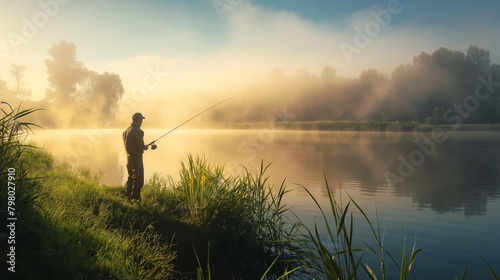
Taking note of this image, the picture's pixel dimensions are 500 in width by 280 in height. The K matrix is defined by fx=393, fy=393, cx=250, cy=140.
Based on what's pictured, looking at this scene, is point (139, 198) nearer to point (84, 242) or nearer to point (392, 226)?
point (84, 242)

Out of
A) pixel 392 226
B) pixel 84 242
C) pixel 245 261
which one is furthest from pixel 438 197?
pixel 84 242

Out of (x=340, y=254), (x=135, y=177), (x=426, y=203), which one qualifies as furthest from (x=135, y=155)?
(x=426, y=203)

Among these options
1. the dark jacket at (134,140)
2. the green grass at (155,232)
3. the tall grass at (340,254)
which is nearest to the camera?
the tall grass at (340,254)

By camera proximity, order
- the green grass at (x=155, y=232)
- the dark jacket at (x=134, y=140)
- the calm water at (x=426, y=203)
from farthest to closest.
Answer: the calm water at (x=426, y=203)
the dark jacket at (x=134, y=140)
the green grass at (x=155, y=232)

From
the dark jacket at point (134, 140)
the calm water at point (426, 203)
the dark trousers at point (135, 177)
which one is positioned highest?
the dark jacket at point (134, 140)

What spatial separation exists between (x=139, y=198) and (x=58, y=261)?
21.6ft

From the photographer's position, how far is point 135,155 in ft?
42.6

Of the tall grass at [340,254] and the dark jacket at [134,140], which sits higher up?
the dark jacket at [134,140]

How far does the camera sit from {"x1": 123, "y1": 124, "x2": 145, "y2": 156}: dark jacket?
12750mm

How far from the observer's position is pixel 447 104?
444 feet

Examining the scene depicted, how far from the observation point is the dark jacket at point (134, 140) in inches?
502

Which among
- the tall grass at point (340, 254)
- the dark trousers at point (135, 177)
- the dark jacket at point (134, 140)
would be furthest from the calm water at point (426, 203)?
the dark jacket at point (134, 140)

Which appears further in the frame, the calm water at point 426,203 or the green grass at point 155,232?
the calm water at point 426,203

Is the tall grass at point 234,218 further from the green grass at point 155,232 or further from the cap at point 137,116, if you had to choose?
the cap at point 137,116
